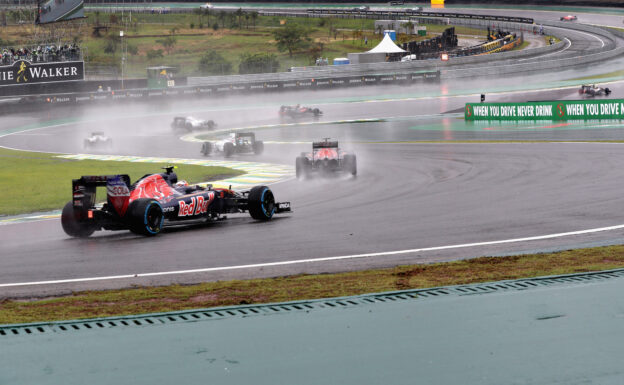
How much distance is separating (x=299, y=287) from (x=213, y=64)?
246 feet

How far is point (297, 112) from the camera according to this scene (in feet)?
186

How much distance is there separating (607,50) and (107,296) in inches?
3142

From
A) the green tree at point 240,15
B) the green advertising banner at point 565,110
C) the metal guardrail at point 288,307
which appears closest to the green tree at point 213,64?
the green tree at point 240,15

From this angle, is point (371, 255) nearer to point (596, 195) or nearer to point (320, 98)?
point (596, 195)

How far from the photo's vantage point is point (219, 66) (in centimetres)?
8006

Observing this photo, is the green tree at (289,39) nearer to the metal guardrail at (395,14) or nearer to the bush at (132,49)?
the bush at (132,49)

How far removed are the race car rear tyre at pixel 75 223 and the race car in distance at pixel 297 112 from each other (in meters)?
40.5

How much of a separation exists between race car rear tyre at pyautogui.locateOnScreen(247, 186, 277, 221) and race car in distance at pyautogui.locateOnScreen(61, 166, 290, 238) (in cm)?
93

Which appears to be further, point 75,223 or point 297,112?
point 297,112

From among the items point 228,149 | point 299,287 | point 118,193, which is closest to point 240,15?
point 228,149

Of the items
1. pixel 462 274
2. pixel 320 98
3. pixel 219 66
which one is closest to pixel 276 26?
pixel 219 66

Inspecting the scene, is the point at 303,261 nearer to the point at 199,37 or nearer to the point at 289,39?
the point at 289,39

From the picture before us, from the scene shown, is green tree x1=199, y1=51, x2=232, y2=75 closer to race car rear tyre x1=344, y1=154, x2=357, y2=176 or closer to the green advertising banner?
the green advertising banner

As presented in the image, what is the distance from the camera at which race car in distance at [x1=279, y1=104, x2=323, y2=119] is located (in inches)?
2227
